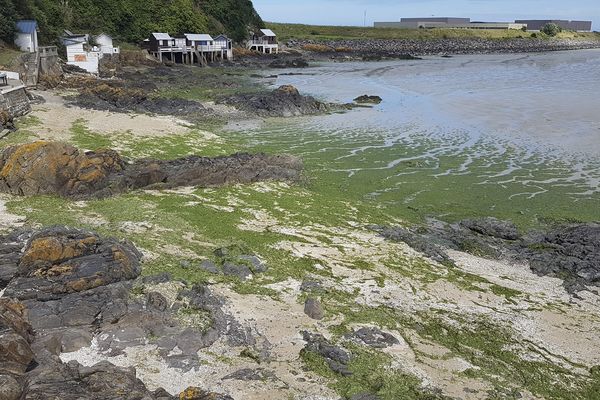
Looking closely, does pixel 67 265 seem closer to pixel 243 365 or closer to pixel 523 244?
pixel 243 365

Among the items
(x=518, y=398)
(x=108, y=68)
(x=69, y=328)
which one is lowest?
(x=518, y=398)

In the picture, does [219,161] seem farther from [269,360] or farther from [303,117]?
[303,117]

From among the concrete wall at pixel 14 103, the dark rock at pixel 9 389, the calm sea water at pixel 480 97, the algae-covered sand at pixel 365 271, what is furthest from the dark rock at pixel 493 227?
the concrete wall at pixel 14 103

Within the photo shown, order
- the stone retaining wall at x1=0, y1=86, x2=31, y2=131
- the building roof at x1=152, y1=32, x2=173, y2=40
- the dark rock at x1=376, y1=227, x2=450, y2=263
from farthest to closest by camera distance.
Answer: the building roof at x1=152, y1=32, x2=173, y2=40
the stone retaining wall at x1=0, y1=86, x2=31, y2=131
the dark rock at x1=376, y1=227, x2=450, y2=263

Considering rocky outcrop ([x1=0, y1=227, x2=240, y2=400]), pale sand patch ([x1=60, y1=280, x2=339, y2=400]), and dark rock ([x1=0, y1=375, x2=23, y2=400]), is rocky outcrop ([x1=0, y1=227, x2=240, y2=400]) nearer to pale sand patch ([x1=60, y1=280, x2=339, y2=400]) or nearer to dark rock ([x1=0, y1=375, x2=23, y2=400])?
dark rock ([x1=0, y1=375, x2=23, y2=400])

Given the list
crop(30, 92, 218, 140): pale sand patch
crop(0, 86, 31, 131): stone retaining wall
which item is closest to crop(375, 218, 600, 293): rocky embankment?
crop(30, 92, 218, 140): pale sand patch

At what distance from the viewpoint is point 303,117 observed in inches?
1802

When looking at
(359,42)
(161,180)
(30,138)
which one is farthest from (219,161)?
(359,42)

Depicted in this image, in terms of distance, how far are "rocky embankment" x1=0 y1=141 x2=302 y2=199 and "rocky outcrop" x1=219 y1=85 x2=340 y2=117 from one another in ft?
67.6

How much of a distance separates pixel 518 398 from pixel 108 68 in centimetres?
6848

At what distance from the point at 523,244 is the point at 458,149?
51.1 feet

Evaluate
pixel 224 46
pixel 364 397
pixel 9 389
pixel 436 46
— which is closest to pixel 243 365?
pixel 364 397

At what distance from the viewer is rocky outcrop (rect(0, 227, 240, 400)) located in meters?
9.19

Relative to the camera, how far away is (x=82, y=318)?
12.0m
